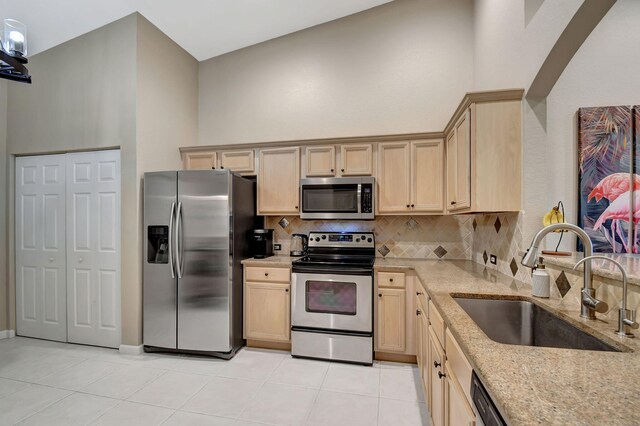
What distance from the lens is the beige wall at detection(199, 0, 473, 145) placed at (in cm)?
325

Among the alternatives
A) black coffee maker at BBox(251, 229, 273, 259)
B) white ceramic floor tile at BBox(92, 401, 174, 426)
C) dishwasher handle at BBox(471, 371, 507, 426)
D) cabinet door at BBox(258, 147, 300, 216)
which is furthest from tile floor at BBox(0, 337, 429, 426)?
cabinet door at BBox(258, 147, 300, 216)

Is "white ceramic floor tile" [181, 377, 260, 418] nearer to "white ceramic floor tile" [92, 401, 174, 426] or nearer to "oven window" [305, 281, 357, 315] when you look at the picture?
"white ceramic floor tile" [92, 401, 174, 426]

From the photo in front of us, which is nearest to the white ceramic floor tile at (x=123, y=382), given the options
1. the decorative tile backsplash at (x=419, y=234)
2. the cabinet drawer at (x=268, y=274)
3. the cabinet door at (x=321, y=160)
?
the cabinet drawer at (x=268, y=274)

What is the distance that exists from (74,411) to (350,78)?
13.0 ft

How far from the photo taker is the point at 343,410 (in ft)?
6.73

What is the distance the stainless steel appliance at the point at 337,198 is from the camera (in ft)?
9.85

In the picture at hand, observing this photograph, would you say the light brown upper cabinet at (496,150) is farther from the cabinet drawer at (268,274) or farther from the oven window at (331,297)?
the cabinet drawer at (268,274)

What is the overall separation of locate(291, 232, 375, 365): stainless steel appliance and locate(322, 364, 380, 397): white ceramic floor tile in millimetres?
86

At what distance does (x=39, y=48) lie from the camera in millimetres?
3113

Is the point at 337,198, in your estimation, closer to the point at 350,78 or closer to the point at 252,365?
the point at 350,78

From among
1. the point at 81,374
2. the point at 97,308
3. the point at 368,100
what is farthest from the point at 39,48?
the point at 368,100

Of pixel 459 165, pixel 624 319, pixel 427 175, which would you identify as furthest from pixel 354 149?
pixel 624 319

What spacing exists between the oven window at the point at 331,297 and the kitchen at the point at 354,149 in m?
0.24

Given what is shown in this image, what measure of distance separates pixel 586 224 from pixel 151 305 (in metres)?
3.94
